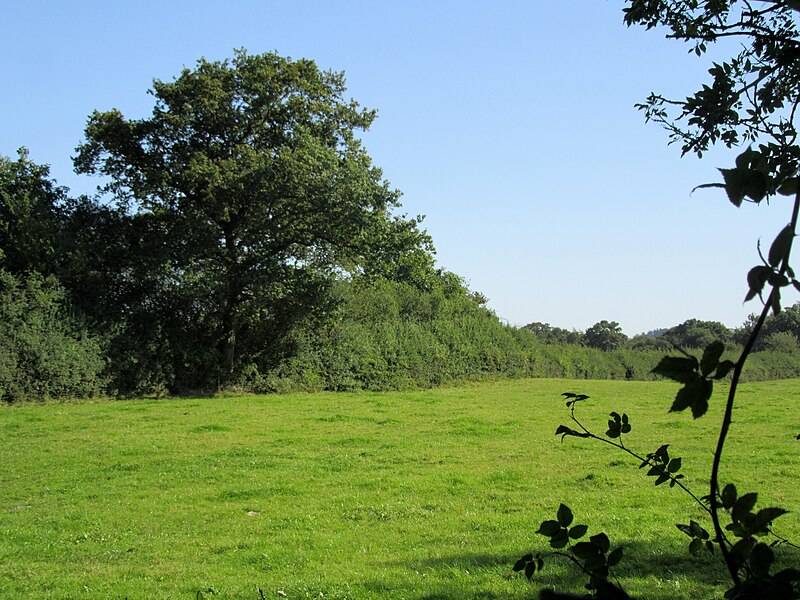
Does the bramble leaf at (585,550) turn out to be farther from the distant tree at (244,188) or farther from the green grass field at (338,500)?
the distant tree at (244,188)

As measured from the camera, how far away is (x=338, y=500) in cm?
760

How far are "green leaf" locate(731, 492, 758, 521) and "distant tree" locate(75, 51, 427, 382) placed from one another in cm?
1862

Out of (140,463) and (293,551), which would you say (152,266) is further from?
(293,551)

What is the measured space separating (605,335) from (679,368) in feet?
168

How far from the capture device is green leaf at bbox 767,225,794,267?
2.17ft

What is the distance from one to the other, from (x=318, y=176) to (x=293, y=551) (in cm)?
1486

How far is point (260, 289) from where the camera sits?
1941 cm

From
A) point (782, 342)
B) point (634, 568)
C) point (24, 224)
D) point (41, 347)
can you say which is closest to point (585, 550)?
point (634, 568)

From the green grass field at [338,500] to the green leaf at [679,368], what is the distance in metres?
3.96

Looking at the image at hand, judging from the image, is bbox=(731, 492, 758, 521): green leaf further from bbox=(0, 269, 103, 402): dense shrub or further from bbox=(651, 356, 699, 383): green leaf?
bbox=(0, 269, 103, 402): dense shrub

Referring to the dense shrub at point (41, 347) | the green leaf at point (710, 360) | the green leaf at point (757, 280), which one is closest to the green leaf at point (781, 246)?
the green leaf at point (757, 280)

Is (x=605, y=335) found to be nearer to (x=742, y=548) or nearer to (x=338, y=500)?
(x=338, y=500)

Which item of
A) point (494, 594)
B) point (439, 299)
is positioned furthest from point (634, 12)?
point (439, 299)

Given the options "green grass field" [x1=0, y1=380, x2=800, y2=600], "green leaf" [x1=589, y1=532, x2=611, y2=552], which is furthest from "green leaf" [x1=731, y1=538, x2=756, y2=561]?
"green grass field" [x1=0, y1=380, x2=800, y2=600]
